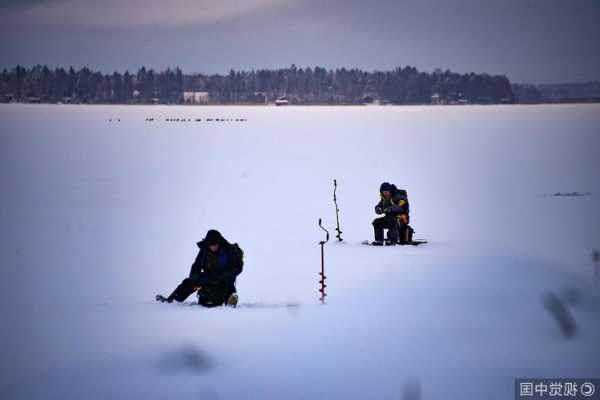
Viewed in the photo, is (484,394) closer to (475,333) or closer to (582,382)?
(582,382)

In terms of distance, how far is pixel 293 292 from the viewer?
31.2 ft

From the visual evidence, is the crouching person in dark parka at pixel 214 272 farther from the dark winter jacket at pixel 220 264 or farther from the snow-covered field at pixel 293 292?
the snow-covered field at pixel 293 292

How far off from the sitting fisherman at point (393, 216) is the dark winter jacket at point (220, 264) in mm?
3821

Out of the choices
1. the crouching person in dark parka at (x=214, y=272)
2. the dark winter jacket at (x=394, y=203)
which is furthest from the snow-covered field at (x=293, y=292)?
the dark winter jacket at (x=394, y=203)

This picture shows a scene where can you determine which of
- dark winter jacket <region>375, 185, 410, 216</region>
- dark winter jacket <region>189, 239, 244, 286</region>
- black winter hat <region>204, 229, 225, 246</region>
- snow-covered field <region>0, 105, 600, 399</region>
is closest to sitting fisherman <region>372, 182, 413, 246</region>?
dark winter jacket <region>375, 185, 410, 216</region>

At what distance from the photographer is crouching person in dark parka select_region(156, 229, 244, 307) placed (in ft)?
27.3

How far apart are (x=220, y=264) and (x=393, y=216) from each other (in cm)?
449

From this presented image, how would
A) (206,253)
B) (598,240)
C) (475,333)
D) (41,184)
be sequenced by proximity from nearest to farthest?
(475,333) → (206,253) → (598,240) → (41,184)

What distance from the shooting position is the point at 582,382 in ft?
21.0

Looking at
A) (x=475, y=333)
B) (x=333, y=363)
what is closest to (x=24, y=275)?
(x=333, y=363)

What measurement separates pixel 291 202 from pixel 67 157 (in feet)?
52.5

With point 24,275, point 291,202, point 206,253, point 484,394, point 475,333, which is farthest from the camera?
point 291,202

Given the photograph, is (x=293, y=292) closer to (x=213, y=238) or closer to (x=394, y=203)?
(x=213, y=238)

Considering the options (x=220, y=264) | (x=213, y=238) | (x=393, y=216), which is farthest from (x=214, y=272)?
(x=393, y=216)
